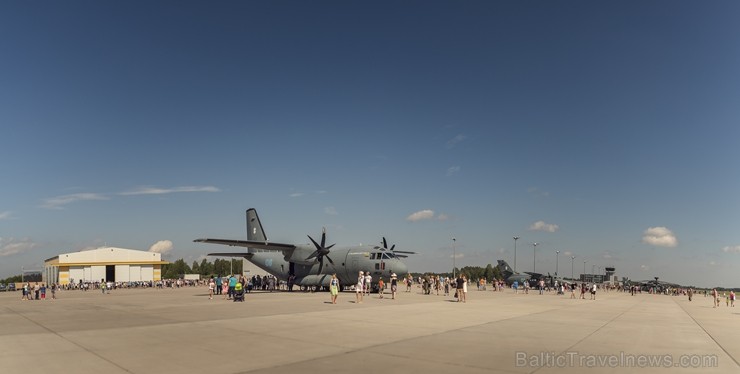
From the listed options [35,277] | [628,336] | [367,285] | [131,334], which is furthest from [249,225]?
[35,277]

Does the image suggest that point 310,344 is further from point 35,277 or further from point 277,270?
point 35,277

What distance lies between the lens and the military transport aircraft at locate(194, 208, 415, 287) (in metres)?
35.7

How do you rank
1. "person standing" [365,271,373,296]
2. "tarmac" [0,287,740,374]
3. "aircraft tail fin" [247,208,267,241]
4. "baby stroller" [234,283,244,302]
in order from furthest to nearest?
"aircraft tail fin" [247,208,267,241] → "person standing" [365,271,373,296] → "baby stroller" [234,283,244,302] → "tarmac" [0,287,740,374]

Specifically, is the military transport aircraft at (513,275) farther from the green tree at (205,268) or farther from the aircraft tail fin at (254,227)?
the green tree at (205,268)

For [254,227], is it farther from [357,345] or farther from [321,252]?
[357,345]

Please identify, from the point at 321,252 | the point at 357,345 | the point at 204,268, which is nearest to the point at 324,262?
the point at 321,252

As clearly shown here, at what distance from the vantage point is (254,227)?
51344 mm

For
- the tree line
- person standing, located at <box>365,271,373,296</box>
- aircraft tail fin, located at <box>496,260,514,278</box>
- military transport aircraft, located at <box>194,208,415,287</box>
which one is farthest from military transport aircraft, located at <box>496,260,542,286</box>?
the tree line

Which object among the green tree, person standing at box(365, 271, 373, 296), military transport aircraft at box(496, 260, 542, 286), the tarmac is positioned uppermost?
the tarmac

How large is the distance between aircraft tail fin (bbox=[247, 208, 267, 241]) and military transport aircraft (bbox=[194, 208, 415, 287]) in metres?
3.87

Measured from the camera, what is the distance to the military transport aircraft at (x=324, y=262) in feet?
117

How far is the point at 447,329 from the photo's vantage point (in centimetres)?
1451

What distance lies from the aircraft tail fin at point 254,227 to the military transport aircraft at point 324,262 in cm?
387

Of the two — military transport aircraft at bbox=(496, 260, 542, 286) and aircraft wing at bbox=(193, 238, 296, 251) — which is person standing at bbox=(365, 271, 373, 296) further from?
military transport aircraft at bbox=(496, 260, 542, 286)
